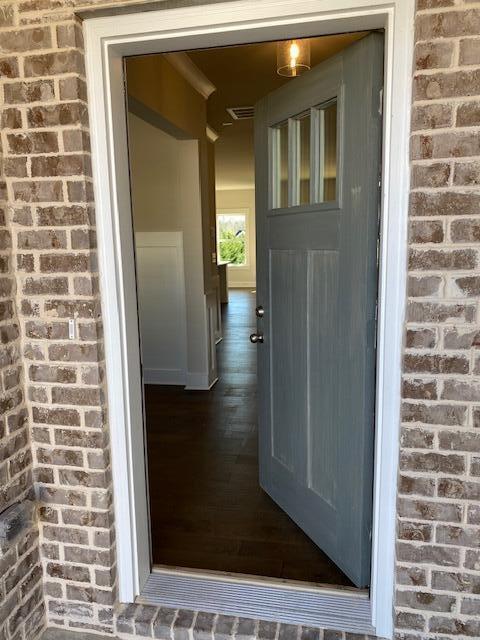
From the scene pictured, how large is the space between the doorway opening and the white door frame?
26 cm

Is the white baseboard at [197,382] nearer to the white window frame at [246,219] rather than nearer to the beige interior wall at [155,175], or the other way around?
the beige interior wall at [155,175]

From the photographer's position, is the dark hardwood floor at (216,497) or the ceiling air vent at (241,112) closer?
the dark hardwood floor at (216,497)

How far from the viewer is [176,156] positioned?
4.59 metres

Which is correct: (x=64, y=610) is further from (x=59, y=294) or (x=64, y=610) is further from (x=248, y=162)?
(x=248, y=162)

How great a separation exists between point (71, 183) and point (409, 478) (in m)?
1.45

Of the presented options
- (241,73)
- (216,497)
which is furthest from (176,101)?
(216,497)

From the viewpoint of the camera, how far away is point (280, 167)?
97.3 inches

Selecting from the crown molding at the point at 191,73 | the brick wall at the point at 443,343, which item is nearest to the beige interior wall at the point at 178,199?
the crown molding at the point at 191,73

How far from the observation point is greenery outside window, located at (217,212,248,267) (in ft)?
45.8

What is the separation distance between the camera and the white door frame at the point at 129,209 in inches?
59.7

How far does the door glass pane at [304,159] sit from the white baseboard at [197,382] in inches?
109

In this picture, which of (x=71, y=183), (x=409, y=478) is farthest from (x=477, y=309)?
(x=71, y=183)

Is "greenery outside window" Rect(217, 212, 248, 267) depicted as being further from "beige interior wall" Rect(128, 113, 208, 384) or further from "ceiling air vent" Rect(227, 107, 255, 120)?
"beige interior wall" Rect(128, 113, 208, 384)

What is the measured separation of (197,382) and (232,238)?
9816 millimetres
